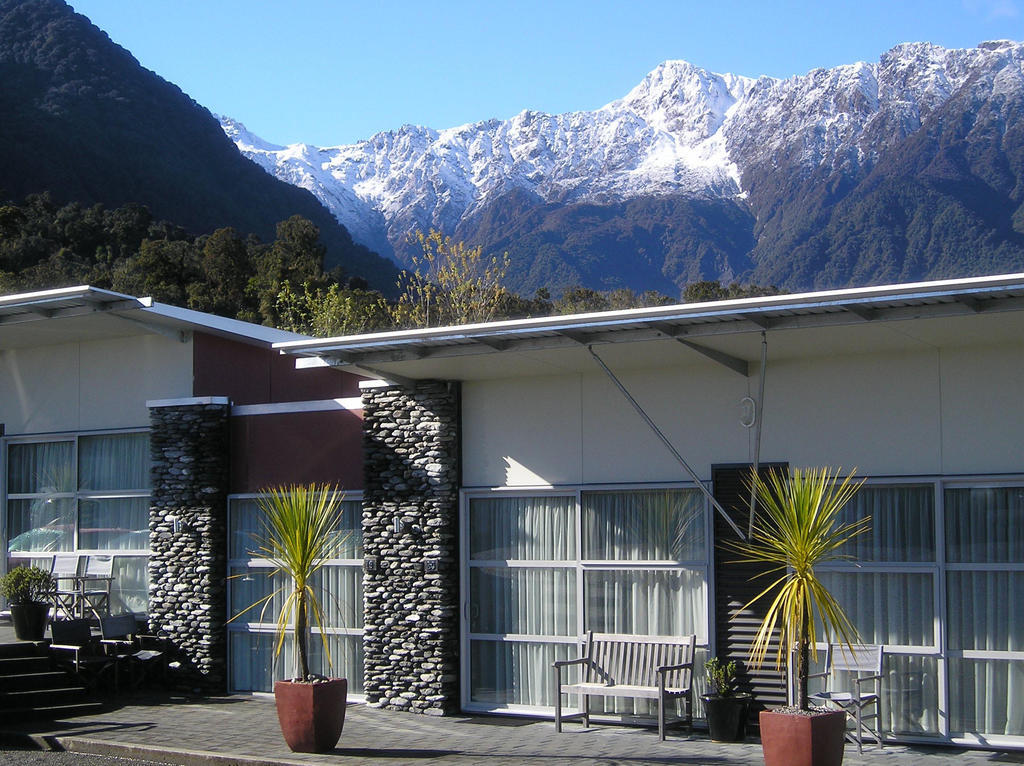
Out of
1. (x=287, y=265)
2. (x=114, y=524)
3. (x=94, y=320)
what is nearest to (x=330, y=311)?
(x=287, y=265)

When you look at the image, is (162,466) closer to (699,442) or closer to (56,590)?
(56,590)

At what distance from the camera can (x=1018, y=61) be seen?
103 m

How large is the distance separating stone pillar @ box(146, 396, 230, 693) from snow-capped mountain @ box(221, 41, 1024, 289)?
63.7 m

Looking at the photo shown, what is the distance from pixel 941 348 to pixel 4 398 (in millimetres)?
10772

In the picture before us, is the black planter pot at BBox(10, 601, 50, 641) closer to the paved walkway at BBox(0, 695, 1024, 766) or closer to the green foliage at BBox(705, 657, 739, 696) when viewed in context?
the paved walkway at BBox(0, 695, 1024, 766)

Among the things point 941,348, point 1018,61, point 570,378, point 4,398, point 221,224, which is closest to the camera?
point 941,348

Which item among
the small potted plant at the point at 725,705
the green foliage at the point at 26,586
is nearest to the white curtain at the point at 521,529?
the small potted plant at the point at 725,705

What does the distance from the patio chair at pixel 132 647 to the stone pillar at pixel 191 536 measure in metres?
0.15

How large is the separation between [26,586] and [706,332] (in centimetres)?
785

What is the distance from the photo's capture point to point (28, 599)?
12.4 meters

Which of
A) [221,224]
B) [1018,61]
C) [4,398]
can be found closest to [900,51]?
[1018,61]

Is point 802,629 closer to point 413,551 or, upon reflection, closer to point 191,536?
point 413,551

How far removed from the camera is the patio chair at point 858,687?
8.91m

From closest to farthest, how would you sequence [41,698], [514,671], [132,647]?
[514,671], [41,698], [132,647]
